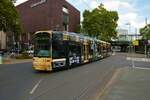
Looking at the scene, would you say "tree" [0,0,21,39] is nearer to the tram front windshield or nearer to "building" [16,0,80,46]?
the tram front windshield

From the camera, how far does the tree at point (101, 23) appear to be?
11262 centimetres

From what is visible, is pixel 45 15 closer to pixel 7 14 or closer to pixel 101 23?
pixel 101 23

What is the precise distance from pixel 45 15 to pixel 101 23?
20.3 m

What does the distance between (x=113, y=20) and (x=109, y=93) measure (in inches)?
4077

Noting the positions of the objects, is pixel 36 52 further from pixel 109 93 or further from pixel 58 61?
pixel 109 93

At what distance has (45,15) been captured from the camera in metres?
102

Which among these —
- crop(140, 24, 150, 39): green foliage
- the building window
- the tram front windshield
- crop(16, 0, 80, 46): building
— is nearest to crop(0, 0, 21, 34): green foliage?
the tram front windshield

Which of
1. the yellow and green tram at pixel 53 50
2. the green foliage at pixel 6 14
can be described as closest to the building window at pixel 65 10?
the green foliage at pixel 6 14

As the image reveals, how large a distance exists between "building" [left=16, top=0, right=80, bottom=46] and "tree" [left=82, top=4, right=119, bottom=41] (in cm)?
639


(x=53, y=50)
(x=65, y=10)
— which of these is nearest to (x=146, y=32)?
(x=65, y=10)

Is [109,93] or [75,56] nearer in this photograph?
[109,93]

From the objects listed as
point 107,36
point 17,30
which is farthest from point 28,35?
point 17,30

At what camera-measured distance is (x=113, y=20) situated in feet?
384

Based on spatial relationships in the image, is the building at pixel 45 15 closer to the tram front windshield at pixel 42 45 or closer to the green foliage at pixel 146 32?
the green foliage at pixel 146 32
